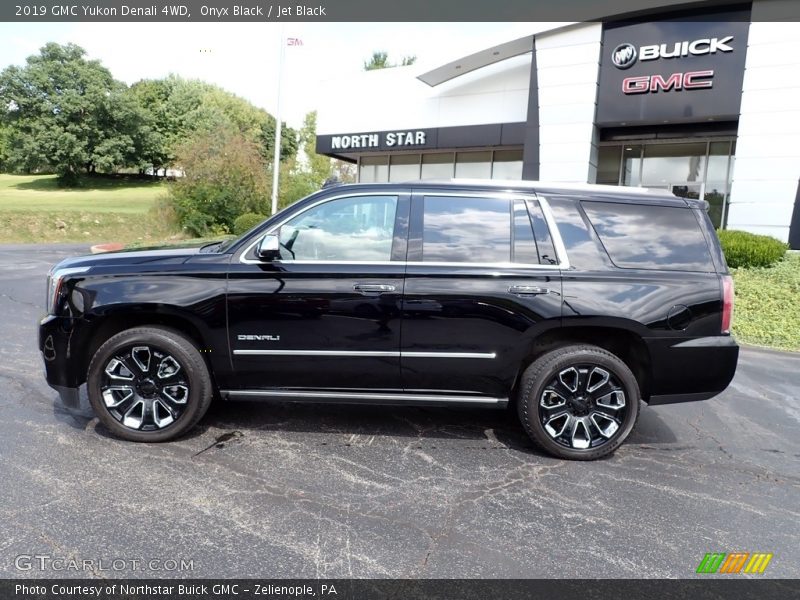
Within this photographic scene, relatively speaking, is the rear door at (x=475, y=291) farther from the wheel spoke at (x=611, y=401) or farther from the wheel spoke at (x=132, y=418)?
the wheel spoke at (x=132, y=418)

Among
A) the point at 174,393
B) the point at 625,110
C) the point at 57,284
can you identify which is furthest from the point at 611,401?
the point at 625,110

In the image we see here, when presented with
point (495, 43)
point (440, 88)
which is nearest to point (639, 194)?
point (495, 43)

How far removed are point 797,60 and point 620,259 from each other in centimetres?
1386

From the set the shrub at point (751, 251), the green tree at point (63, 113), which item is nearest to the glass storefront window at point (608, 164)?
the shrub at point (751, 251)

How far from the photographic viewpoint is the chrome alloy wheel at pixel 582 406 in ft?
13.1

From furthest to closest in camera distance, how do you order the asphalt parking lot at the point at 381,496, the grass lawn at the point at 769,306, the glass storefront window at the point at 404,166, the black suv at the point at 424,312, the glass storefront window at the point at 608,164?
the glass storefront window at the point at 404,166
the glass storefront window at the point at 608,164
the grass lawn at the point at 769,306
the black suv at the point at 424,312
the asphalt parking lot at the point at 381,496

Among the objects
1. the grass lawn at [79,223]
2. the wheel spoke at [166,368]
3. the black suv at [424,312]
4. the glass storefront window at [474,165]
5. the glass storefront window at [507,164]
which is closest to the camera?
the black suv at [424,312]

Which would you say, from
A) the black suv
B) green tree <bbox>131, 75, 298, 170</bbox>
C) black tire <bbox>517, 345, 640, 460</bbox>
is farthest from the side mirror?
green tree <bbox>131, 75, 298, 170</bbox>

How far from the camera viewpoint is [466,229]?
407 cm

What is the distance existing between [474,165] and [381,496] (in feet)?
65.1

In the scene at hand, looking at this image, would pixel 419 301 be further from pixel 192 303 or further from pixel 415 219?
pixel 192 303

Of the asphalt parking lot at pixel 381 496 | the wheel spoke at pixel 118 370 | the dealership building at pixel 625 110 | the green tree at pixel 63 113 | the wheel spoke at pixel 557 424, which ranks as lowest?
the asphalt parking lot at pixel 381 496

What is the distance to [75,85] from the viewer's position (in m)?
49.7

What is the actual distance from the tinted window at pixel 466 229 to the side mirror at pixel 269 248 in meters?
1.04
